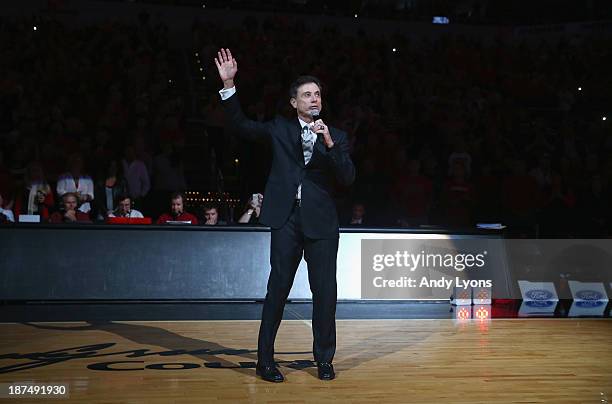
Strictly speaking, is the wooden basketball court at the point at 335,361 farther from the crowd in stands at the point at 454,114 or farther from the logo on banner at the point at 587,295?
the crowd in stands at the point at 454,114

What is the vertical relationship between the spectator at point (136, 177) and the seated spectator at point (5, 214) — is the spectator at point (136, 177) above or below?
above

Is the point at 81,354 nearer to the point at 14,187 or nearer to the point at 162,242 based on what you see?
the point at 162,242

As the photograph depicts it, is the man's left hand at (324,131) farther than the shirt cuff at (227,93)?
No

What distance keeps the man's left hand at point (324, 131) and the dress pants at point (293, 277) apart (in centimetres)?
56

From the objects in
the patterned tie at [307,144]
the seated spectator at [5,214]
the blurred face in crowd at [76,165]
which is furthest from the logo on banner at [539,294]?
the seated spectator at [5,214]

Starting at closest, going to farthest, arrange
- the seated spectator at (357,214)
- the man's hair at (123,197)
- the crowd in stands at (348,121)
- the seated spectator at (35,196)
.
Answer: the man's hair at (123,197) < the seated spectator at (35,196) < the seated spectator at (357,214) < the crowd in stands at (348,121)

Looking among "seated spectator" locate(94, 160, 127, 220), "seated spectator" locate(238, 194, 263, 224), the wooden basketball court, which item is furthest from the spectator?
the wooden basketball court

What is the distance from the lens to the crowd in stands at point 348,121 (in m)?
11.9

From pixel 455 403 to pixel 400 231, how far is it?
462 cm

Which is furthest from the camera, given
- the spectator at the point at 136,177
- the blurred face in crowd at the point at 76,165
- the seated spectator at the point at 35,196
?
the spectator at the point at 136,177

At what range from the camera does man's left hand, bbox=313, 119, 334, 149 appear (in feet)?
17.3

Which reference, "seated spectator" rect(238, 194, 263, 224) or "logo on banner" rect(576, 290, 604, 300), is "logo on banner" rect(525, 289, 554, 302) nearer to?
"logo on banner" rect(576, 290, 604, 300)

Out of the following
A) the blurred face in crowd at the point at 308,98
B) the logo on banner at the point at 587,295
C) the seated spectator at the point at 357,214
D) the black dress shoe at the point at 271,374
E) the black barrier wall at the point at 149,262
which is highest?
the blurred face in crowd at the point at 308,98

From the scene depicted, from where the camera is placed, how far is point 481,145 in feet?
48.1
